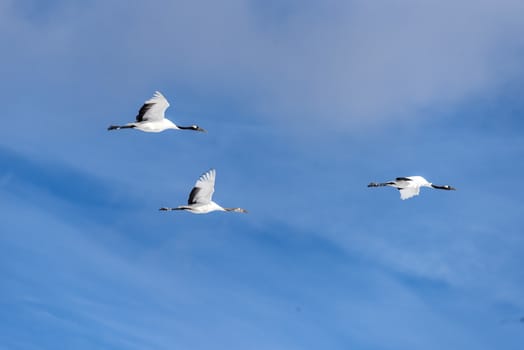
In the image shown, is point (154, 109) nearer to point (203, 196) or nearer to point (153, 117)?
point (153, 117)

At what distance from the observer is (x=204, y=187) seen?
12062 cm

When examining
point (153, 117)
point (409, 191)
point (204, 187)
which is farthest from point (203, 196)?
point (409, 191)

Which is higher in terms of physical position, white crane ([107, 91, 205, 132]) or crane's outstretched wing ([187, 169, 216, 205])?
white crane ([107, 91, 205, 132])

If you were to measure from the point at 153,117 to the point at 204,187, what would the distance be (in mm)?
9451

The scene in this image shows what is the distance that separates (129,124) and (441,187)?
42282 millimetres

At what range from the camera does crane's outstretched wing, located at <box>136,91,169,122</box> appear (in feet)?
388

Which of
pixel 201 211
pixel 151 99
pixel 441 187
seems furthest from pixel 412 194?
pixel 151 99

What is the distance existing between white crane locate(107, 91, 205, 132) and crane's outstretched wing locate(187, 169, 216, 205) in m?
7.07

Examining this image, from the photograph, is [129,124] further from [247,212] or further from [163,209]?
[247,212]

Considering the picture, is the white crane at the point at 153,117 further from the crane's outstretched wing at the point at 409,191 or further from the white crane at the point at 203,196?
the crane's outstretched wing at the point at 409,191

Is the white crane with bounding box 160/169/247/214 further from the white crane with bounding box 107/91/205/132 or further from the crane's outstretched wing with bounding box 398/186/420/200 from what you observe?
the crane's outstretched wing with bounding box 398/186/420/200

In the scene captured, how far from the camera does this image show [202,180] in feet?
396

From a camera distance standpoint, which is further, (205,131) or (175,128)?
(205,131)

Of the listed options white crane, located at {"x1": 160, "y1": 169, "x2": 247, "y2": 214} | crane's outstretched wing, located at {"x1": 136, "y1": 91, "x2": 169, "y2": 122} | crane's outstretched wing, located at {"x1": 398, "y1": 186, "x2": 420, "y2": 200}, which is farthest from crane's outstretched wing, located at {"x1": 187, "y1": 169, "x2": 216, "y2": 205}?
crane's outstretched wing, located at {"x1": 398, "y1": 186, "x2": 420, "y2": 200}
